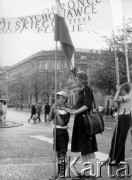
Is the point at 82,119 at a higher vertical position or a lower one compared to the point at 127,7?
lower

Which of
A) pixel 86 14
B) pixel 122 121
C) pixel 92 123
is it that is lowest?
pixel 122 121

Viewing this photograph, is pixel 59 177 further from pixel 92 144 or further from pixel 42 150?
pixel 42 150

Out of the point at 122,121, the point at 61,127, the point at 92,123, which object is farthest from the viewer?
the point at 122,121

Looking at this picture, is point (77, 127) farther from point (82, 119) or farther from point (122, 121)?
point (122, 121)

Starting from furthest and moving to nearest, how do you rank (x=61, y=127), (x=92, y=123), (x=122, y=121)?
1. (x=122, y=121)
2. (x=61, y=127)
3. (x=92, y=123)

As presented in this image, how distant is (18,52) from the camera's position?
5.62 meters

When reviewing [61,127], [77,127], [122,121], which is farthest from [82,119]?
[122,121]

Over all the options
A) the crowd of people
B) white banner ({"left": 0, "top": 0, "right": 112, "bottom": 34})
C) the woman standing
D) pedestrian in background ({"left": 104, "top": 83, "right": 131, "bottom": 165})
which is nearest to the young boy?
the crowd of people

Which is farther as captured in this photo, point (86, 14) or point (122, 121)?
point (122, 121)

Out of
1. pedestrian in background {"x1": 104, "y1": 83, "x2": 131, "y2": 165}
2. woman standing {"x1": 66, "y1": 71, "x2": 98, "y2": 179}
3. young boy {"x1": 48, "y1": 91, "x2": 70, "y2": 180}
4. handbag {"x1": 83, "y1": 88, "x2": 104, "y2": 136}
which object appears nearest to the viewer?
handbag {"x1": 83, "y1": 88, "x2": 104, "y2": 136}

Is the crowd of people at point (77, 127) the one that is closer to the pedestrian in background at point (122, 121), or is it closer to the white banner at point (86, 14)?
the white banner at point (86, 14)

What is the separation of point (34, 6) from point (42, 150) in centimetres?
469

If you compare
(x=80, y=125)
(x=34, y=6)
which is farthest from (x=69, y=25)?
(x=80, y=125)

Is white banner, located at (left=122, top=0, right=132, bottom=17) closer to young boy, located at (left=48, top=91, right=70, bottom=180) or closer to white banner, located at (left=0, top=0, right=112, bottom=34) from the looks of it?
white banner, located at (left=0, top=0, right=112, bottom=34)
